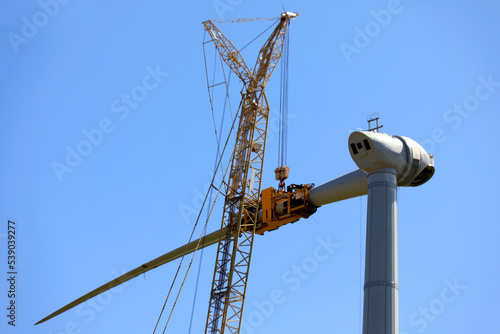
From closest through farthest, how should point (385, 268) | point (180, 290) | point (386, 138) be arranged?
point (385, 268) → point (386, 138) → point (180, 290)

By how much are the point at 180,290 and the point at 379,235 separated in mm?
37919

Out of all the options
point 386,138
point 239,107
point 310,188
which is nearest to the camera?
point 386,138

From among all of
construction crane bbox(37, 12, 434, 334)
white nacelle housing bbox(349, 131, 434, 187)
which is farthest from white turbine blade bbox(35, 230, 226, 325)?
white nacelle housing bbox(349, 131, 434, 187)

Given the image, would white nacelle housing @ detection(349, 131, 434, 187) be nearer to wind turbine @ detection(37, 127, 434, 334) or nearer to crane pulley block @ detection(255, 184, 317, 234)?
wind turbine @ detection(37, 127, 434, 334)

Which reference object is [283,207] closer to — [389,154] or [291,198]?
[291,198]

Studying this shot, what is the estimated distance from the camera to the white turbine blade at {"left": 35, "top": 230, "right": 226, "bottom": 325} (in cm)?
7743

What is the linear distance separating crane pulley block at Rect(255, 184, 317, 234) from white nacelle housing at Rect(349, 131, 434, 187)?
26.4m

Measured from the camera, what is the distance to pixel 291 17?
82000 millimetres

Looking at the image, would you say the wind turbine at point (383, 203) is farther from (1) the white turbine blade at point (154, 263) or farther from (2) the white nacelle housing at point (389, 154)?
(1) the white turbine blade at point (154, 263)

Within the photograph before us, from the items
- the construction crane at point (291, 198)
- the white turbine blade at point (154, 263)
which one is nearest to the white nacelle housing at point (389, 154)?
the construction crane at point (291, 198)

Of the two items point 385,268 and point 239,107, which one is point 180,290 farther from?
point 385,268

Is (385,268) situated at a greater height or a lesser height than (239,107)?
lesser

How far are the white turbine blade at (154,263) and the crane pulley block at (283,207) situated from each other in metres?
4.62

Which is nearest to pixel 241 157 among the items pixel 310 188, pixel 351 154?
pixel 310 188
